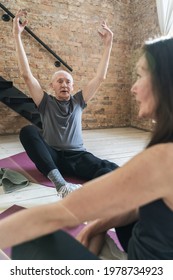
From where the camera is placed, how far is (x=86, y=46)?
16.2 feet

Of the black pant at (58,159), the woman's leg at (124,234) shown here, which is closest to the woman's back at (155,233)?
the woman's leg at (124,234)

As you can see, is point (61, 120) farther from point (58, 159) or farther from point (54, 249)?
point (54, 249)

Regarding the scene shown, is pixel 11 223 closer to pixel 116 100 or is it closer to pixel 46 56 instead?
pixel 46 56

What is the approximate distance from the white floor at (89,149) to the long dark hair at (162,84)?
0.70 feet

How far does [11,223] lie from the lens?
0.60 metres

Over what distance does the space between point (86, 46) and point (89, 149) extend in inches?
97.9

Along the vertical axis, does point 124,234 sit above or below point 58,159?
above

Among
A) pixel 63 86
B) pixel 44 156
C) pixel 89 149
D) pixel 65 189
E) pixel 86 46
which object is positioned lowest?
pixel 89 149

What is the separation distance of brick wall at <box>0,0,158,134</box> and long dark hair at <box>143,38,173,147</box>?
3.93 meters

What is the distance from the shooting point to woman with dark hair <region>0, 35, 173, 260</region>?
1.73ft

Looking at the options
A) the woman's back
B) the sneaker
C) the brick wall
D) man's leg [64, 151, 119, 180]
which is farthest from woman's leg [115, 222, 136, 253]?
the brick wall

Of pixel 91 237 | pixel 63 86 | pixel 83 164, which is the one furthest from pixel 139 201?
pixel 63 86
